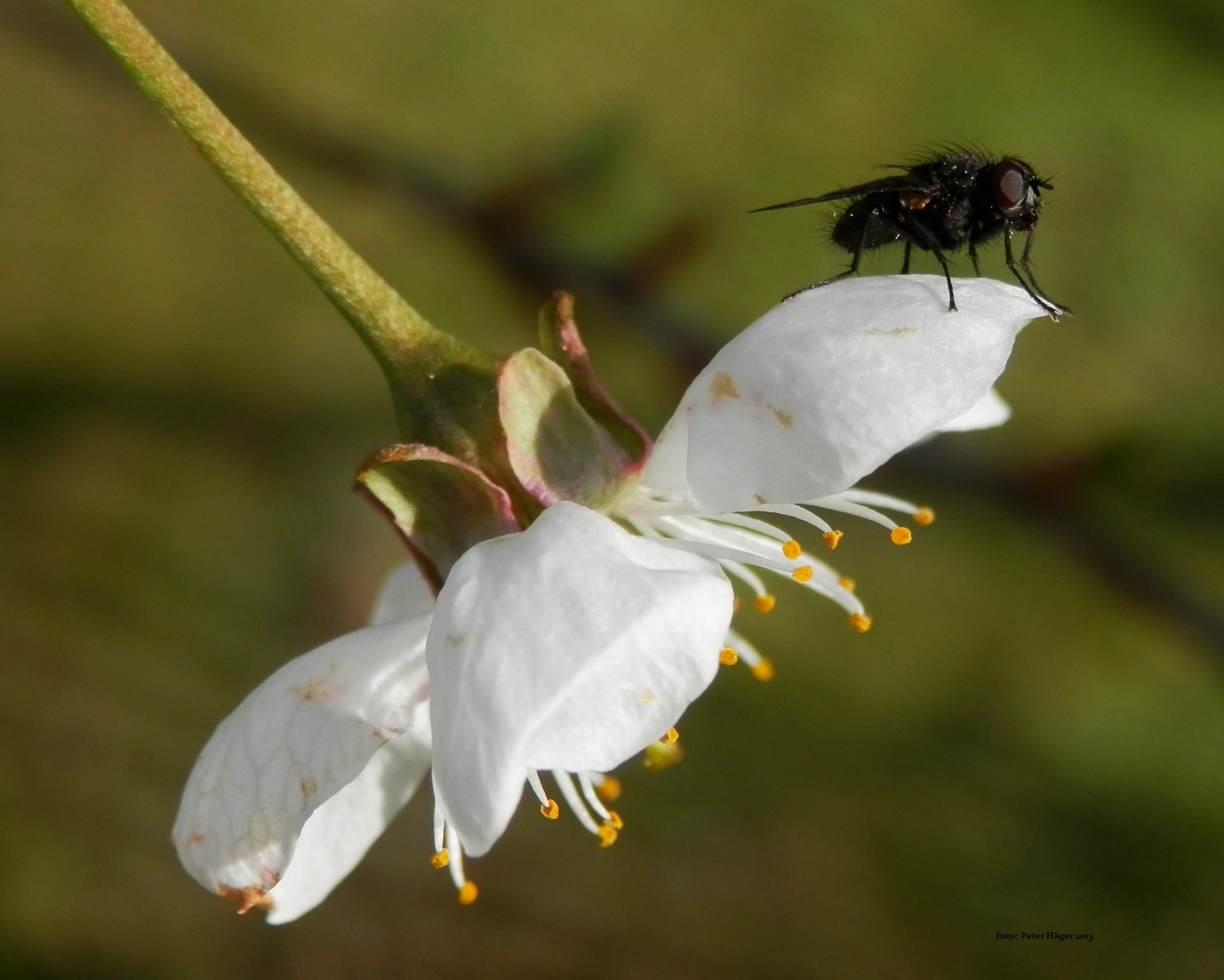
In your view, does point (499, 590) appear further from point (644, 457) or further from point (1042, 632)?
point (1042, 632)

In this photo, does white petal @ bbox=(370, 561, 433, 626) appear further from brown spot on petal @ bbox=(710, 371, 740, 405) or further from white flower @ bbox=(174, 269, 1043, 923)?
brown spot on petal @ bbox=(710, 371, 740, 405)

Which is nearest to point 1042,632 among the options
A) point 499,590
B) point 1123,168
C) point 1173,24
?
point 1123,168

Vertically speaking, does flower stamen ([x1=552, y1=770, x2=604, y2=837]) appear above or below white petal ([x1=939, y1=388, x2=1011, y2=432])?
below

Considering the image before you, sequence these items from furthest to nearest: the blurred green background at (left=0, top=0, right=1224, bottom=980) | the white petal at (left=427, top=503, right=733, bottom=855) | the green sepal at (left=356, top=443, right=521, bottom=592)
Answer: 1. the blurred green background at (left=0, top=0, right=1224, bottom=980)
2. the green sepal at (left=356, top=443, right=521, bottom=592)
3. the white petal at (left=427, top=503, right=733, bottom=855)

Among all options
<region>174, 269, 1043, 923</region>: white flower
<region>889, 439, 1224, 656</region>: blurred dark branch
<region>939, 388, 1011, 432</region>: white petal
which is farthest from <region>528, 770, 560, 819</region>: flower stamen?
<region>889, 439, 1224, 656</region>: blurred dark branch

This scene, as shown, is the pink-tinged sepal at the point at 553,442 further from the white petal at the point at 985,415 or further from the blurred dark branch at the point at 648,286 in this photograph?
the blurred dark branch at the point at 648,286

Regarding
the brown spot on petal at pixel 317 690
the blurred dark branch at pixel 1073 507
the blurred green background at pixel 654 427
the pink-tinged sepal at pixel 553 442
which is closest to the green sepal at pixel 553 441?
the pink-tinged sepal at pixel 553 442
